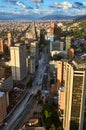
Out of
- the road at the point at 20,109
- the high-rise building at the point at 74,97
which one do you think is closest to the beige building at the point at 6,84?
the road at the point at 20,109

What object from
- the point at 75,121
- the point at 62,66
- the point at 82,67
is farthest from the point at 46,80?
the point at 82,67

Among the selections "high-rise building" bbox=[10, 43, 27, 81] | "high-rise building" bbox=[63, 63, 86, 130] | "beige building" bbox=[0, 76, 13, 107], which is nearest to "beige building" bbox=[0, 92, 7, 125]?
"beige building" bbox=[0, 76, 13, 107]

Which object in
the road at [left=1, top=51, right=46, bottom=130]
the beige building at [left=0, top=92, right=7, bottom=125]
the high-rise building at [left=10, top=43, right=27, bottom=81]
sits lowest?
the road at [left=1, top=51, right=46, bottom=130]

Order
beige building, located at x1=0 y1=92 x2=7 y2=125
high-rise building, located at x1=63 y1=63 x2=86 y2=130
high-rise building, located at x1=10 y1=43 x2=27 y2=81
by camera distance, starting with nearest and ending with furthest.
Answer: high-rise building, located at x1=63 y1=63 x2=86 y2=130 → beige building, located at x1=0 y1=92 x2=7 y2=125 → high-rise building, located at x1=10 y1=43 x2=27 y2=81

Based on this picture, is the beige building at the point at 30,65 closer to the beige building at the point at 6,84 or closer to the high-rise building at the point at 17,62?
the high-rise building at the point at 17,62

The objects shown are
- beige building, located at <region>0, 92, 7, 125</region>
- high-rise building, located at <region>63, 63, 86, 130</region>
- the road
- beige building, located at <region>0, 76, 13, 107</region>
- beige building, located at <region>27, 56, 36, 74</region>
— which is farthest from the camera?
beige building, located at <region>27, 56, 36, 74</region>

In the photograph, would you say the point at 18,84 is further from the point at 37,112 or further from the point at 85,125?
the point at 85,125

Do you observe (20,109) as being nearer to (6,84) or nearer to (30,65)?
(6,84)

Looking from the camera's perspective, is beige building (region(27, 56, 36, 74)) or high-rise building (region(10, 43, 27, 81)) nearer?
high-rise building (region(10, 43, 27, 81))

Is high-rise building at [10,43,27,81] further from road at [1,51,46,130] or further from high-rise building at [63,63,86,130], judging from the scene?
high-rise building at [63,63,86,130]
